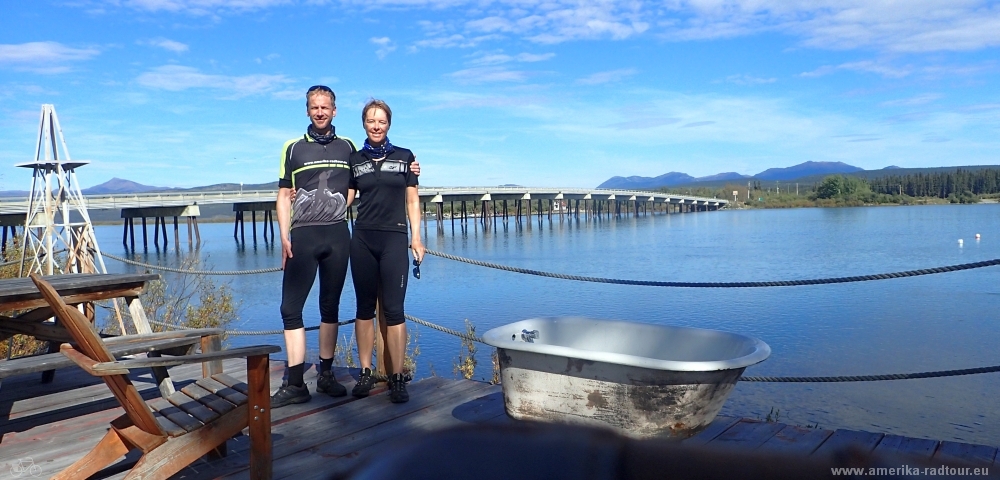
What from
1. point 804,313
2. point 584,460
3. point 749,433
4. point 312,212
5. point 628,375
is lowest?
point 804,313

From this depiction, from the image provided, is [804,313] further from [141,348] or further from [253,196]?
[253,196]

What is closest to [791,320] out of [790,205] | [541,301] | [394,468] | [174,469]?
[541,301]

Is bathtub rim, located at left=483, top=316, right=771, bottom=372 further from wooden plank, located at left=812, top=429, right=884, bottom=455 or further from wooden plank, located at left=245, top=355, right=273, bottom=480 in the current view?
wooden plank, located at left=245, top=355, right=273, bottom=480

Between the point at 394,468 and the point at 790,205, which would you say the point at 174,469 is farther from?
the point at 790,205

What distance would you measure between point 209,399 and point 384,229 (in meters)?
1.29

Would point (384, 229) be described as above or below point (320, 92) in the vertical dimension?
below

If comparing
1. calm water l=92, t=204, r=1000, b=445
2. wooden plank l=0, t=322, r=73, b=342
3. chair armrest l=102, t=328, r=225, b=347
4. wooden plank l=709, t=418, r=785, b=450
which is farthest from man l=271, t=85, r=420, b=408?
calm water l=92, t=204, r=1000, b=445

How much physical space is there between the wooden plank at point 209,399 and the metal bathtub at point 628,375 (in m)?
1.16

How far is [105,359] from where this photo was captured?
2791mm

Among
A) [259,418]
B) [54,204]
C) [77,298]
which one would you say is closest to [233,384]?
[259,418]

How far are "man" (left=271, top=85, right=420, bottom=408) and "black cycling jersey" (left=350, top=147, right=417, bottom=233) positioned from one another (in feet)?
0.27

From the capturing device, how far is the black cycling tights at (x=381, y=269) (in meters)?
4.09

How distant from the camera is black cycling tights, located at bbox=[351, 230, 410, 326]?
409 cm

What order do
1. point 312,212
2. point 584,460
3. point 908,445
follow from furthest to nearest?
point 312,212 < point 908,445 < point 584,460
